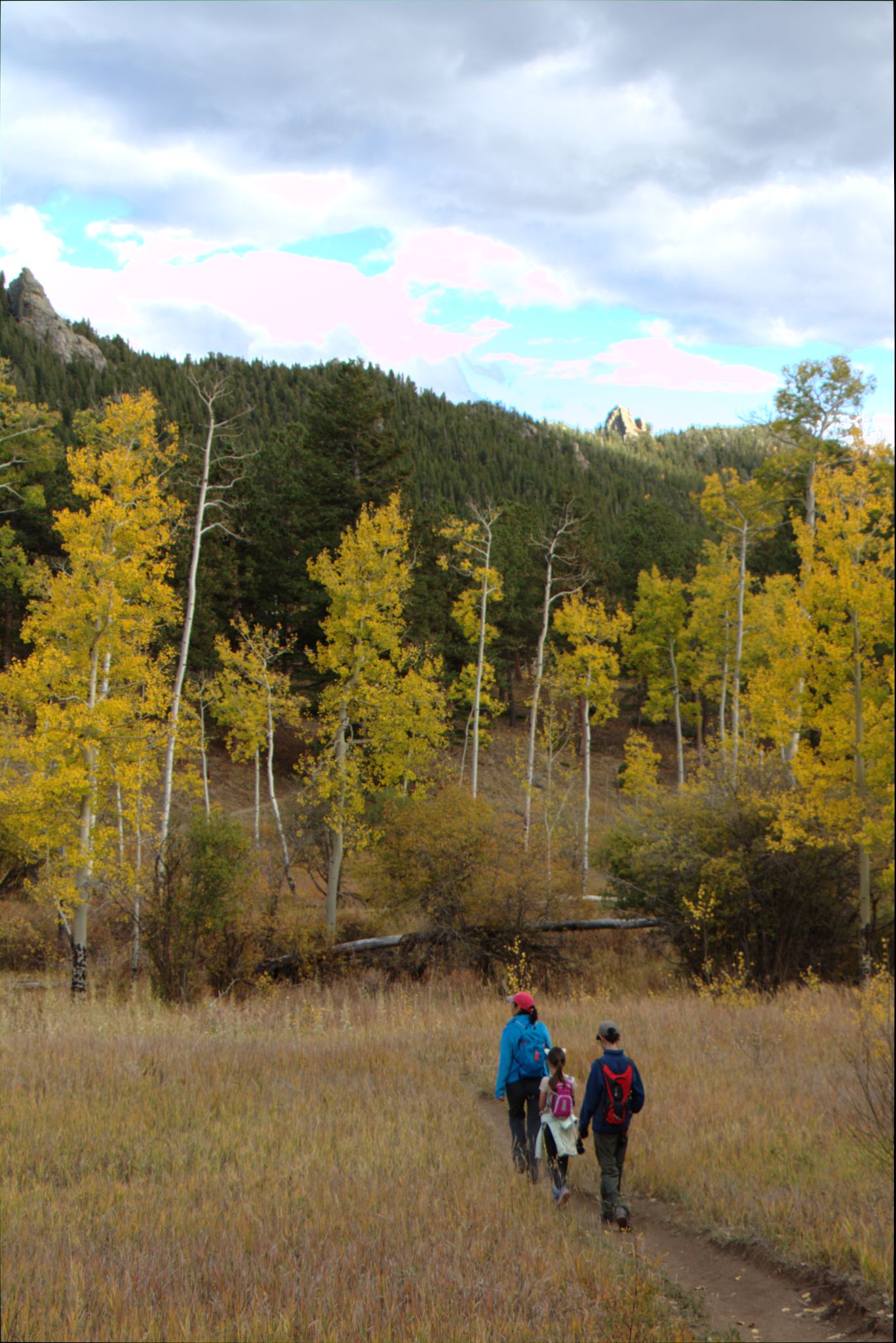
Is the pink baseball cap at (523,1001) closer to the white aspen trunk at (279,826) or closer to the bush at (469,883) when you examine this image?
the bush at (469,883)

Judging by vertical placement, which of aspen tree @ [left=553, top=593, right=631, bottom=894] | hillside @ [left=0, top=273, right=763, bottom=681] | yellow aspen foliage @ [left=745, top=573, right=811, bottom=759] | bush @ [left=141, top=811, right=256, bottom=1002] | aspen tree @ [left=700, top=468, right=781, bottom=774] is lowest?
bush @ [left=141, top=811, right=256, bottom=1002]

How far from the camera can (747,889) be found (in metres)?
19.4

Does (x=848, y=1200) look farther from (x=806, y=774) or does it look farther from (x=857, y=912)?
(x=857, y=912)

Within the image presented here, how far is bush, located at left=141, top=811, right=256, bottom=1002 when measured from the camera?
2052 centimetres

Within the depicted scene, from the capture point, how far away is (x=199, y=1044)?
13.0 meters

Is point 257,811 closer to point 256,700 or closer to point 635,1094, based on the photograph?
point 256,700

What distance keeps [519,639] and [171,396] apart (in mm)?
67586

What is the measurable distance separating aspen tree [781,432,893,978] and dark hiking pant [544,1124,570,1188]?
4.04 m

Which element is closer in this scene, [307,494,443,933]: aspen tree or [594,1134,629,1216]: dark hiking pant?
[594,1134,629,1216]: dark hiking pant

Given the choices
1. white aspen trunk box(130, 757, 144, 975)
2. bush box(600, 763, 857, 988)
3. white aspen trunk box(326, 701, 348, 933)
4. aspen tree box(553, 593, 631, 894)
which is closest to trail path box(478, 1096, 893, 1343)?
bush box(600, 763, 857, 988)

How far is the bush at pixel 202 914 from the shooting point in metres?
20.5

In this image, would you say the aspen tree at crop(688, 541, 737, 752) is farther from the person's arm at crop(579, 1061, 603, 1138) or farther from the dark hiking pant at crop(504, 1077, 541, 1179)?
the person's arm at crop(579, 1061, 603, 1138)

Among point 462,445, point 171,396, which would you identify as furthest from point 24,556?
point 462,445

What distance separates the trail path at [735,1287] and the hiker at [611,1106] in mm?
395
